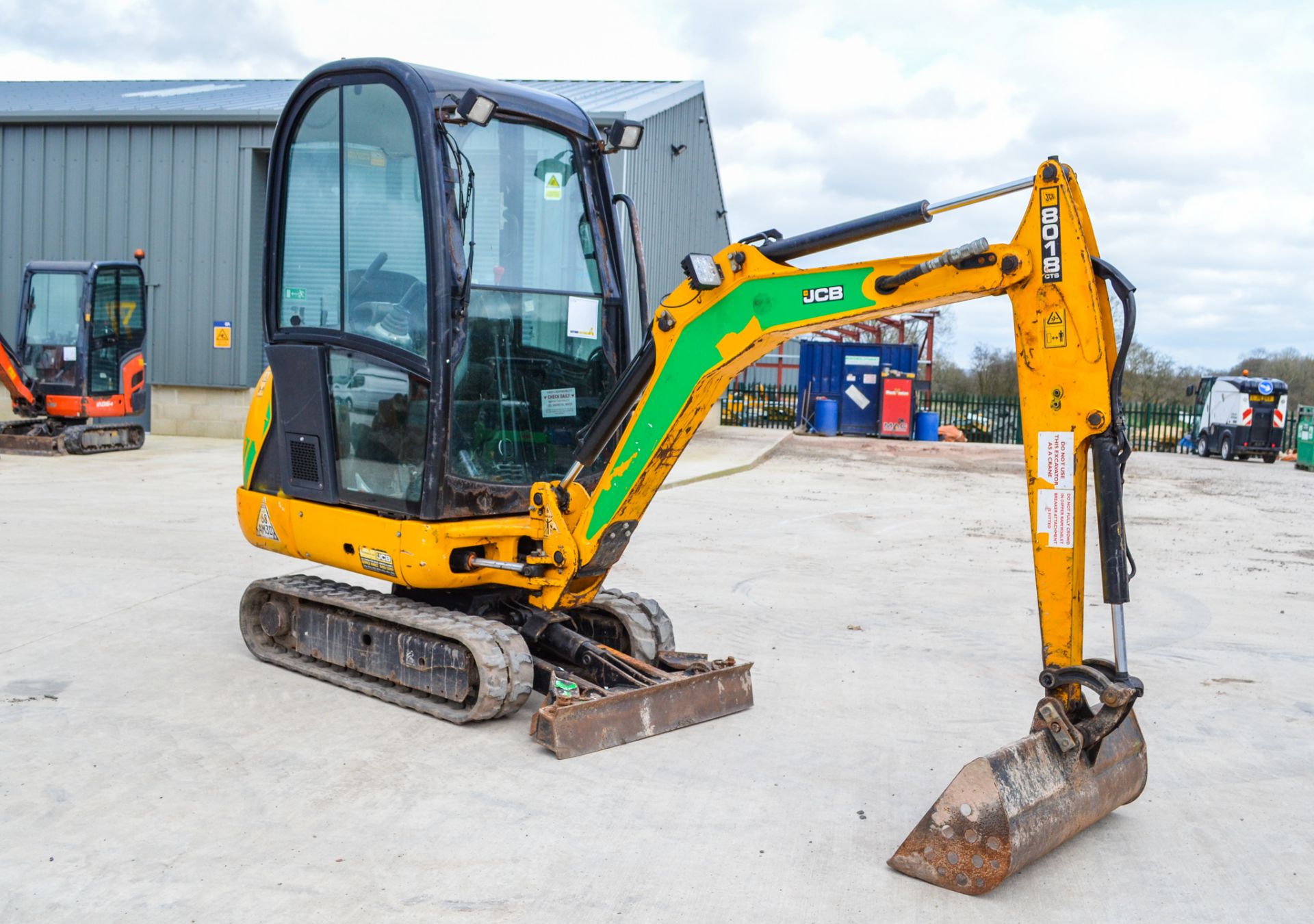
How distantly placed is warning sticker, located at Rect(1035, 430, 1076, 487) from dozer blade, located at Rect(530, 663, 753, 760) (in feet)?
6.82

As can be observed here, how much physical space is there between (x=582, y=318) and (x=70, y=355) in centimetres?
1479

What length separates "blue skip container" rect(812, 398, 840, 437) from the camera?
30.3m

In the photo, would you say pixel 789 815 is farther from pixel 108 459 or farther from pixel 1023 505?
pixel 108 459

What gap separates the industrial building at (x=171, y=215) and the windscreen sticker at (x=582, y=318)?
15269 mm

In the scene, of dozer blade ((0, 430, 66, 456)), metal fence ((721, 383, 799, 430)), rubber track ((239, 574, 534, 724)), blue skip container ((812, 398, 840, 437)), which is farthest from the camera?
metal fence ((721, 383, 799, 430))

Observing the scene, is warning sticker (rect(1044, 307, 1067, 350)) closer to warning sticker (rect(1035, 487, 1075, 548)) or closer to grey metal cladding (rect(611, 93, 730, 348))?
warning sticker (rect(1035, 487, 1075, 548))

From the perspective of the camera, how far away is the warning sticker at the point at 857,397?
30391 mm

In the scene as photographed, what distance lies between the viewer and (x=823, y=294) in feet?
15.8

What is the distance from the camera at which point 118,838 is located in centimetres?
418

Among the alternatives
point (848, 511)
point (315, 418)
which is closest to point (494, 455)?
point (315, 418)

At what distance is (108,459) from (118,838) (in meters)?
14.7

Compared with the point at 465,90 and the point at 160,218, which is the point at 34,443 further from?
the point at 465,90

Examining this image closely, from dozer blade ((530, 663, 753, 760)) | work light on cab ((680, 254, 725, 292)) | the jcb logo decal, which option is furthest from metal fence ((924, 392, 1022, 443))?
the jcb logo decal

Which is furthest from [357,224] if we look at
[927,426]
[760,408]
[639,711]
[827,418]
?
[760,408]
